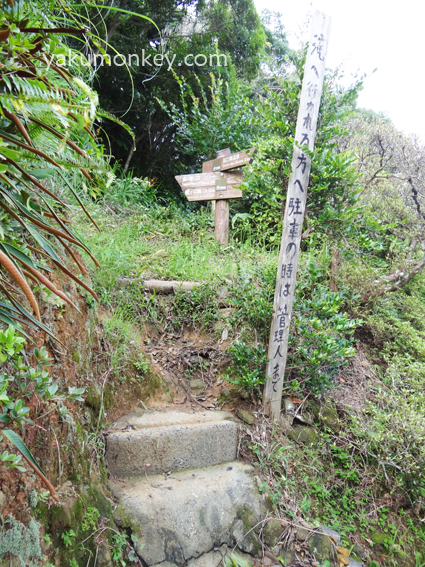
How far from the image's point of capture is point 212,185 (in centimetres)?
457

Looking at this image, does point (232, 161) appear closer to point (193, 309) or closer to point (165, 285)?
point (165, 285)

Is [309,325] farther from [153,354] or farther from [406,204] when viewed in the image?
[406,204]

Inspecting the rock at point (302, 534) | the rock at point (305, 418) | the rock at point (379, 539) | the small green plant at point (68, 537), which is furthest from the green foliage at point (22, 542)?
the rock at point (379, 539)

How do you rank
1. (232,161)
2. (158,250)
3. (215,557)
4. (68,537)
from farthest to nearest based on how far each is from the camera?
1. (232,161)
2. (158,250)
3. (215,557)
4. (68,537)

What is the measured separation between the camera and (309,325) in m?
2.83

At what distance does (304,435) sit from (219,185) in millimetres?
3173

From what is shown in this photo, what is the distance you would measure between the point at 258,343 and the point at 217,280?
2.90 feet

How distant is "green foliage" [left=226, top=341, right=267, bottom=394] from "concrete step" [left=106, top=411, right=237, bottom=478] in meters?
0.30

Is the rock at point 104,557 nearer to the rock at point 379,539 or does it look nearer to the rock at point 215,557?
the rock at point 215,557

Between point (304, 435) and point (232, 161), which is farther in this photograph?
point (232, 161)

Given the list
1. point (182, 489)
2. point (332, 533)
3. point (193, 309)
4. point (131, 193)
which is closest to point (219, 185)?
point (131, 193)

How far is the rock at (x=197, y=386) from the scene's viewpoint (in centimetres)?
282

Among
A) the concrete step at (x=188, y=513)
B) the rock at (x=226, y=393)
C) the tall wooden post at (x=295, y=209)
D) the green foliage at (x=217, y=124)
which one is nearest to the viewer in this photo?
the concrete step at (x=188, y=513)

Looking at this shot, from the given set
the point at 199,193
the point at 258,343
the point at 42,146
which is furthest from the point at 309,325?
the point at 199,193
